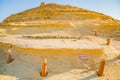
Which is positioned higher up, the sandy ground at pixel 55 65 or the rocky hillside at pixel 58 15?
the rocky hillside at pixel 58 15

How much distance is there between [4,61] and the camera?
10828mm

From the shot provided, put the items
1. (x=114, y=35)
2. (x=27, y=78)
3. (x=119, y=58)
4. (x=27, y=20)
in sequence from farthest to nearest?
(x=27, y=20), (x=114, y=35), (x=119, y=58), (x=27, y=78)

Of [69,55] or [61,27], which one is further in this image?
[61,27]

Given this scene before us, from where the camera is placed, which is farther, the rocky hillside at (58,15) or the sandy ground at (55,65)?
the rocky hillside at (58,15)

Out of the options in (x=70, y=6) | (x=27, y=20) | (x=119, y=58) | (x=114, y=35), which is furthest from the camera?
(x=70, y=6)

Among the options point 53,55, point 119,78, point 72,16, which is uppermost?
point 72,16

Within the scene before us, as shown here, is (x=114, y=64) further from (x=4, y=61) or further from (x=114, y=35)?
(x=114, y=35)

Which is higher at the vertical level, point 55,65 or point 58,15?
point 58,15

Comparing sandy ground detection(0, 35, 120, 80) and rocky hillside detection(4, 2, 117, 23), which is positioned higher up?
rocky hillside detection(4, 2, 117, 23)

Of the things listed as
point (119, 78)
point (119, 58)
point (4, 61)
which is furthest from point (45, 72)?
point (119, 58)

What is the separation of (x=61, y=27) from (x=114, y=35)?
5.63 meters

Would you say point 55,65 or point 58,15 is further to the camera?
point 58,15

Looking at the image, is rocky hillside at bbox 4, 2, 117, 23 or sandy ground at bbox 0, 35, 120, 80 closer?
→ sandy ground at bbox 0, 35, 120, 80

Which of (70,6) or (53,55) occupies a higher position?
(70,6)
